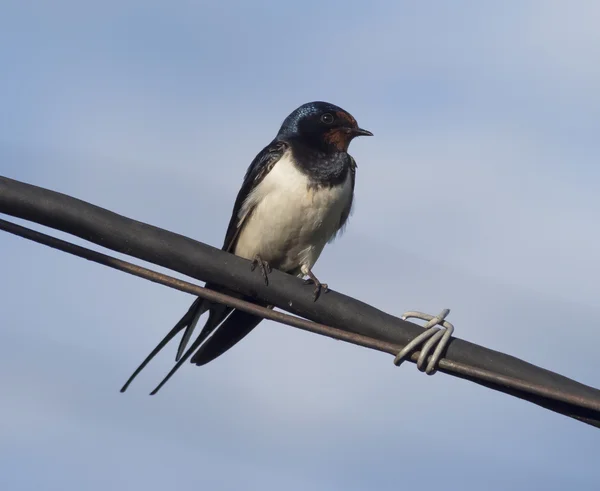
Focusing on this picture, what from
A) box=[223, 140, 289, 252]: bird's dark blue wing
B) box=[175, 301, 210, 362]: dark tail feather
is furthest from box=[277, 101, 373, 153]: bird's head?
box=[175, 301, 210, 362]: dark tail feather

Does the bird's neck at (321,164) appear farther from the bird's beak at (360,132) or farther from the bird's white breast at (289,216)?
the bird's beak at (360,132)

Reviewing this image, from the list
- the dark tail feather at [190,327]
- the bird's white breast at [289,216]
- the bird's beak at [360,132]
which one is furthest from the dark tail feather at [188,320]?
the bird's beak at [360,132]

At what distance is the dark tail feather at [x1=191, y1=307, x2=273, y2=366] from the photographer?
396 centimetres

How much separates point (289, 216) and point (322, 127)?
70 cm

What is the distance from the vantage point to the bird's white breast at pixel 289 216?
458cm

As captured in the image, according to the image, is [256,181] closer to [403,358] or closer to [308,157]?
[308,157]

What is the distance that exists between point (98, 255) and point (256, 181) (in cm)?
221

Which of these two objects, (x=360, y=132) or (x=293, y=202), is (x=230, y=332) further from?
(x=360, y=132)

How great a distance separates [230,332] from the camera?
402 cm

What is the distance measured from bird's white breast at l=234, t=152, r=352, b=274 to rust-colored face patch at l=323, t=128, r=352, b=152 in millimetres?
258

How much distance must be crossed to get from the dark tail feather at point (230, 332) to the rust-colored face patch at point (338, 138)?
1.26m

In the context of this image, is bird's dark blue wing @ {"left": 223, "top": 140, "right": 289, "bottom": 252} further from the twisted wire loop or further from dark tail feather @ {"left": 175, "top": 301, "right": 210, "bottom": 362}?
the twisted wire loop

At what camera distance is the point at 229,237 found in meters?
4.89

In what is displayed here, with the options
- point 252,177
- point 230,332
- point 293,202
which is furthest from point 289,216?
point 230,332
